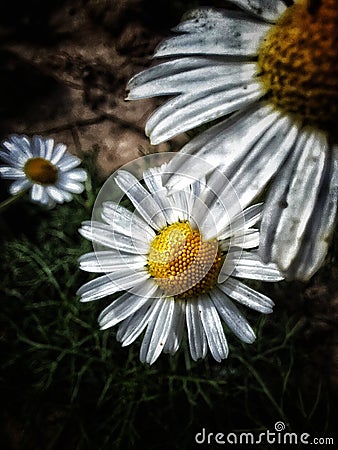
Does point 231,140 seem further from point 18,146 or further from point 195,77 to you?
point 18,146

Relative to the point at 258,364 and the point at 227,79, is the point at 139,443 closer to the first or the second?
the point at 258,364

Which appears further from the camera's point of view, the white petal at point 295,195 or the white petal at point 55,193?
the white petal at point 55,193

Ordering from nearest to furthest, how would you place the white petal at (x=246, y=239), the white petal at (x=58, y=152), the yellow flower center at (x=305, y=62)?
1. the yellow flower center at (x=305, y=62)
2. the white petal at (x=246, y=239)
3. the white petal at (x=58, y=152)

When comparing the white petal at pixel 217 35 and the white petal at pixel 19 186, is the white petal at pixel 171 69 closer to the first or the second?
the white petal at pixel 217 35

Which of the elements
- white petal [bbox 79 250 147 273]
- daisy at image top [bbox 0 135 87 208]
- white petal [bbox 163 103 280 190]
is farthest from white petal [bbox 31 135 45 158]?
white petal [bbox 163 103 280 190]

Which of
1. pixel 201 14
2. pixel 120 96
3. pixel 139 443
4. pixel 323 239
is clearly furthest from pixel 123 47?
pixel 139 443

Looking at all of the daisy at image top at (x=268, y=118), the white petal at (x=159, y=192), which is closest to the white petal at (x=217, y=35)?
the daisy at image top at (x=268, y=118)

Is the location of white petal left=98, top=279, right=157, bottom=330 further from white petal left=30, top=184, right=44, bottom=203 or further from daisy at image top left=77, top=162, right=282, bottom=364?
white petal left=30, top=184, right=44, bottom=203
